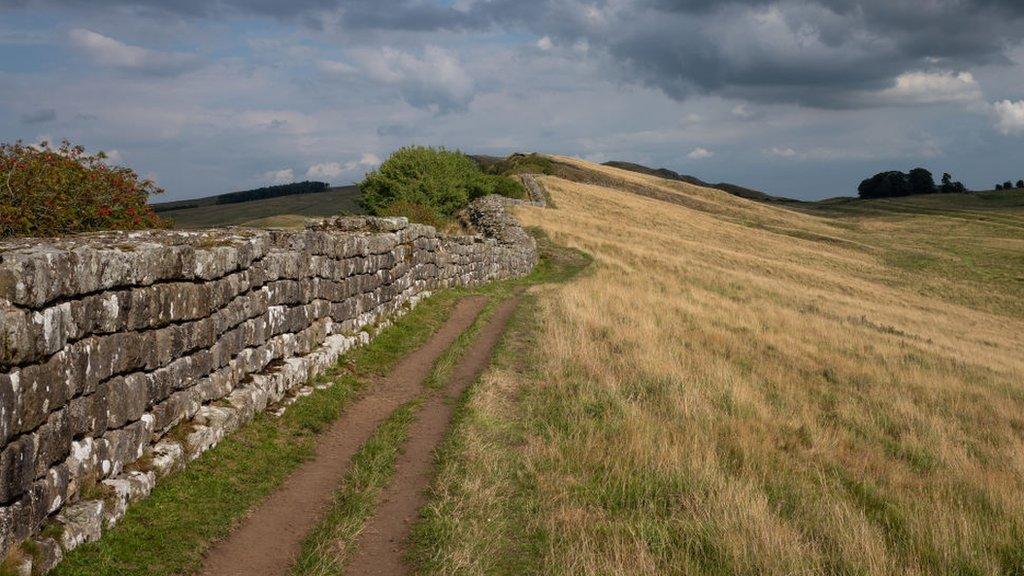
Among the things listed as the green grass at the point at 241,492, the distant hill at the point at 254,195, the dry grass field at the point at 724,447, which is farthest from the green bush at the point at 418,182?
the distant hill at the point at 254,195

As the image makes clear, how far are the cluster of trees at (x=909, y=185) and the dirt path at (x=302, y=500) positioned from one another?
13694 cm

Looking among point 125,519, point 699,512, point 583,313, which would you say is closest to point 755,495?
point 699,512

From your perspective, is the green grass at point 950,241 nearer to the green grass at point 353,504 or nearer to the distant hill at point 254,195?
the green grass at point 353,504

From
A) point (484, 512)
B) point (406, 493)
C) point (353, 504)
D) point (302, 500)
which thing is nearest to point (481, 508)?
point (484, 512)

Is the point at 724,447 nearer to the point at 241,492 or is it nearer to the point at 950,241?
the point at 241,492

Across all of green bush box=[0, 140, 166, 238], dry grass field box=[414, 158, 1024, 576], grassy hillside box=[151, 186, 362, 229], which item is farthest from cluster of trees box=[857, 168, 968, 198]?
green bush box=[0, 140, 166, 238]

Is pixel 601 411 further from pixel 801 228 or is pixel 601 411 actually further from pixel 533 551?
pixel 801 228

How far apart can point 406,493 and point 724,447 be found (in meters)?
4.90

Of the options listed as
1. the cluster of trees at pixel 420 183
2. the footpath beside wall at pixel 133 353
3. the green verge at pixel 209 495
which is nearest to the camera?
the footpath beside wall at pixel 133 353

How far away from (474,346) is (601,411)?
16.3 ft

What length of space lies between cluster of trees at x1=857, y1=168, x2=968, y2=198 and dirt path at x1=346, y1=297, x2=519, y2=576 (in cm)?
13667

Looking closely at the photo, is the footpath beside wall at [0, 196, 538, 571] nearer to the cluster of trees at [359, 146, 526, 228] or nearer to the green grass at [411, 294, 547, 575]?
the green grass at [411, 294, 547, 575]

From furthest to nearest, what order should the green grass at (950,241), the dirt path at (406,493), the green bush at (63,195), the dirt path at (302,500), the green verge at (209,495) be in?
1. the green grass at (950,241)
2. the green bush at (63,195)
3. the dirt path at (406,493)
4. the dirt path at (302,500)
5. the green verge at (209,495)

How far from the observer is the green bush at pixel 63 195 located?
43.6 feet
